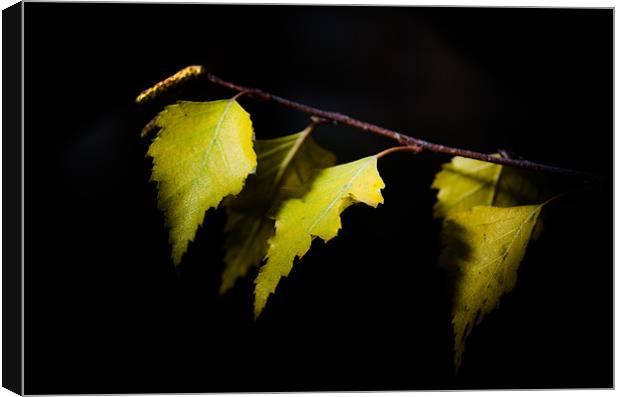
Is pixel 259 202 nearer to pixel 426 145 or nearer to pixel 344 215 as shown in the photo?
pixel 426 145

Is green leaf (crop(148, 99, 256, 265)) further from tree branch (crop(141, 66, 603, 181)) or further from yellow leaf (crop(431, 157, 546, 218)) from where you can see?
yellow leaf (crop(431, 157, 546, 218))

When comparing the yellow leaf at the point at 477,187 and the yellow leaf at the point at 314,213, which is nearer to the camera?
the yellow leaf at the point at 314,213

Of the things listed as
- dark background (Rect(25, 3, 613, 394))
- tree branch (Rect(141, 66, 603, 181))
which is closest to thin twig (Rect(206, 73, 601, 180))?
tree branch (Rect(141, 66, 603, 181))

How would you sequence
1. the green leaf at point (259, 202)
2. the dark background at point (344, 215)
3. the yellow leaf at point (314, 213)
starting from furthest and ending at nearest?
the dark background at point (344, 215), the green leaf at point (259, 202), the yellow leaf at point (314, 213)

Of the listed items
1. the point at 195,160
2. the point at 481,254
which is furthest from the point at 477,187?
the point at 195,160

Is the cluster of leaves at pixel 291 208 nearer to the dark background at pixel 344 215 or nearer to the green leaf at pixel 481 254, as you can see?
the green leaf at pixel 481 254

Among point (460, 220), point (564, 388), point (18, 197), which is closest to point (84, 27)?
point (18, 197)

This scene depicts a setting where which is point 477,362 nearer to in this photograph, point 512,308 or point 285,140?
point 512,308

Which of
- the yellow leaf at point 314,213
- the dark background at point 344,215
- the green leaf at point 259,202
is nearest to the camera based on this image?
the yellow leaf at point 314,213

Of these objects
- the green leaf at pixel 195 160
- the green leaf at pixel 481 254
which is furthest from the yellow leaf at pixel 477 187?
the green leaf at pixel 195 160
